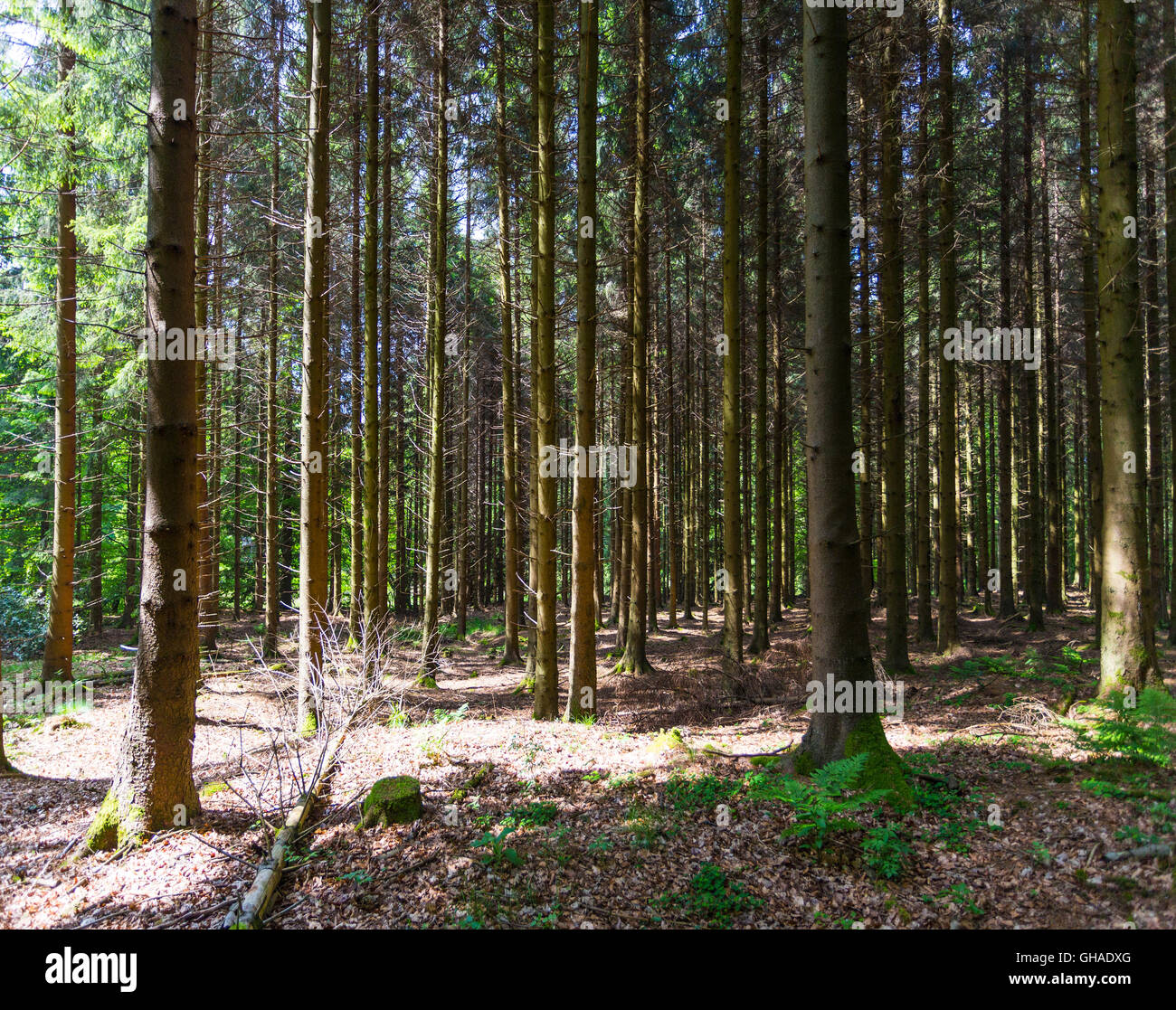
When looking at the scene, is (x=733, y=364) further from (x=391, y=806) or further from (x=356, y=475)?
(x=356, y=475)

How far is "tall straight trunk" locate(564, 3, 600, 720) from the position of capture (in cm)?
817

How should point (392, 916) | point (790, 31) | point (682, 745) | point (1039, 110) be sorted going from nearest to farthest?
point (392, 916) → point (682, 745) → point (790, 31) → point (1039, 110)

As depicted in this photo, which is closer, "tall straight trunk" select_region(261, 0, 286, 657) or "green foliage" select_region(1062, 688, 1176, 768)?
"green foliage" select_region(1062, 688, 1176, 768)

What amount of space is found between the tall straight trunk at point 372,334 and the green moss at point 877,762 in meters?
8.68

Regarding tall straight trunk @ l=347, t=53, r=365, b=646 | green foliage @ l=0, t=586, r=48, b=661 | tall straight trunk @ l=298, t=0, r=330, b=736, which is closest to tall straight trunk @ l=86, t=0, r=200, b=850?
tall straight trunk @ l=298, t=0, r=330, b=736

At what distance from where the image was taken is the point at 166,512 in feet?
15.4

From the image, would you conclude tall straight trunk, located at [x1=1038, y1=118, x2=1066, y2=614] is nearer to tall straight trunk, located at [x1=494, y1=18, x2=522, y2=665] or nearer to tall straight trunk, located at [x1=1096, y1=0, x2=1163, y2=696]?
tall straight trunk, located at [x1=1096, y1=0, x2=1163, y2=696]

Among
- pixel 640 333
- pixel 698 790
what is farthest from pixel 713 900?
pixel 640 333

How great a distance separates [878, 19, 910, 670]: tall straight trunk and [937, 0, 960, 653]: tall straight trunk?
0.78 m

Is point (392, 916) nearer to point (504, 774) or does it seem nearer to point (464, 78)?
point (504, 774)
